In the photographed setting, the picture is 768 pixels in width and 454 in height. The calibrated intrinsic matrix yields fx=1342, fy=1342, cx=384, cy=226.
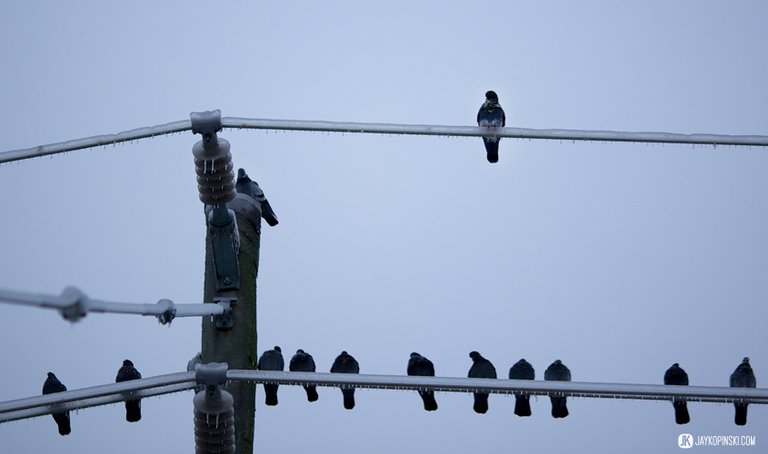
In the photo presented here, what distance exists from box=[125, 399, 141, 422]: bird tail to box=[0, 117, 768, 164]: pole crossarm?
357cm

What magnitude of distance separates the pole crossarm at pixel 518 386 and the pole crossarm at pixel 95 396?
20.8 inches

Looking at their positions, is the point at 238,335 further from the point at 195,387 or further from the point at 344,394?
the point at 344,394

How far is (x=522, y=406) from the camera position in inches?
609

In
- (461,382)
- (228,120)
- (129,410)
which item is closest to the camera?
(461,382)

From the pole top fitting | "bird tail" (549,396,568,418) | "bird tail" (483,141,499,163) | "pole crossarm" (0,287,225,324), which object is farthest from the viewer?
"bird tail" (549,396,568,418)

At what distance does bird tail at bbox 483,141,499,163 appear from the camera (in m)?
14.2

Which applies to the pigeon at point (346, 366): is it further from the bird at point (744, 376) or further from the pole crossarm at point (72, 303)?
the pole crossarm at point (72, 303)

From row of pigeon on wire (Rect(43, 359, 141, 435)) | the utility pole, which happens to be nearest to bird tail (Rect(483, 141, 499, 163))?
row of pigeon on wire (Rect(43, 359, 141, 435))

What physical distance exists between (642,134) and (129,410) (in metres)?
5.80

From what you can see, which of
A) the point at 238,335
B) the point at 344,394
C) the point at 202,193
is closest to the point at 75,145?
the point at 202,193

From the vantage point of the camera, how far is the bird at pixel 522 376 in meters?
15.4

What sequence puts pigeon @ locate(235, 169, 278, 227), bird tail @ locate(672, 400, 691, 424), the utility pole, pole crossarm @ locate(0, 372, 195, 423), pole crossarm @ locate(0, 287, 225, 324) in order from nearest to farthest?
pole crossarm @ locate(0, 287, 225, 324) < pole crossarm @ locate(0, 372, 195, 423) < the utility pole < pigeon @ locate(235, 169, 278, 227) < bird tail @ locate(672, 400, 691, 424)

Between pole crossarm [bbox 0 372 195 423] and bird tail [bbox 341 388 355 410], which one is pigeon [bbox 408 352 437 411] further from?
pole crossarm [bbox 0 372 195 423]

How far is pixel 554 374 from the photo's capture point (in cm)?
1590
